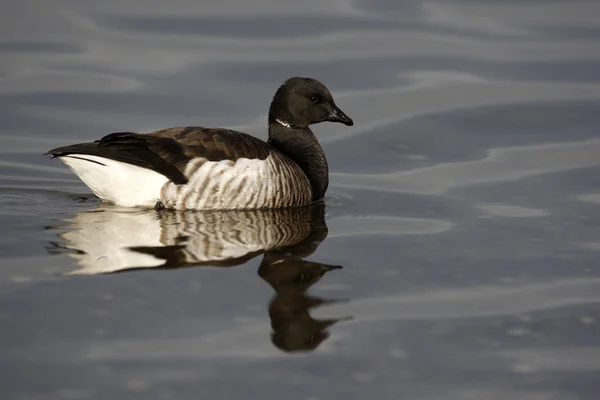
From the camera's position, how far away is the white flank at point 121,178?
11.3 meters

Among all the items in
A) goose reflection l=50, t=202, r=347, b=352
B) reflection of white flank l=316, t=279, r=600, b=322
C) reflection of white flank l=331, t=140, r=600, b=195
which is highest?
reflection of white flank l=331, t=140, r=600, b=195

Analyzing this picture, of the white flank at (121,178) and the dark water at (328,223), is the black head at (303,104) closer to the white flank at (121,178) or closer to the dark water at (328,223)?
the dark water at (328,223)

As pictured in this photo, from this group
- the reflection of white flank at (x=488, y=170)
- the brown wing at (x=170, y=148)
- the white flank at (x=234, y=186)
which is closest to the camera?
the brown wing at (x=170, y=148)

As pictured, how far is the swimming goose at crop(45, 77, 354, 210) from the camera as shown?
11273 mm

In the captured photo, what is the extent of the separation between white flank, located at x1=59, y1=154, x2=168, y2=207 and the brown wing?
104 millimetres

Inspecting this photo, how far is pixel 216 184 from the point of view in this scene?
1142cm

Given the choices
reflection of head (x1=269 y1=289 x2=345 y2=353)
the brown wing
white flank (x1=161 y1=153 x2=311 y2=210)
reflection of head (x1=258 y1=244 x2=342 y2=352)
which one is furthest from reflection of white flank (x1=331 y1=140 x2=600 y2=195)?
reflection of head (x1=269 y1=289 x2=345 y2=353)

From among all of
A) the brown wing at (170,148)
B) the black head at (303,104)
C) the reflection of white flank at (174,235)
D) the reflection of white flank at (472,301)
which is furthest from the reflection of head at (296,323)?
the black head at (303,104)

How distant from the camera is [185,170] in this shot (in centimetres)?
1138

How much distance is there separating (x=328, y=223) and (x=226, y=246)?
1601 mm

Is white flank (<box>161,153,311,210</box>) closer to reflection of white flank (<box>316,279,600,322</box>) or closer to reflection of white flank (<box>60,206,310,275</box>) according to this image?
reflection of white flank (<box>60,206,310,275</box>)

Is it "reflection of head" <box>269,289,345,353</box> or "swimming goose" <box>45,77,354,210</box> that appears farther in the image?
"swimming goose" <box>45,77,354,210</box>

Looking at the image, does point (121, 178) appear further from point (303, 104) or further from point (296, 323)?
point (296, 323)

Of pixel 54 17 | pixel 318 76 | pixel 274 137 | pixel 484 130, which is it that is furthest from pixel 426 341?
pixel 54 17
